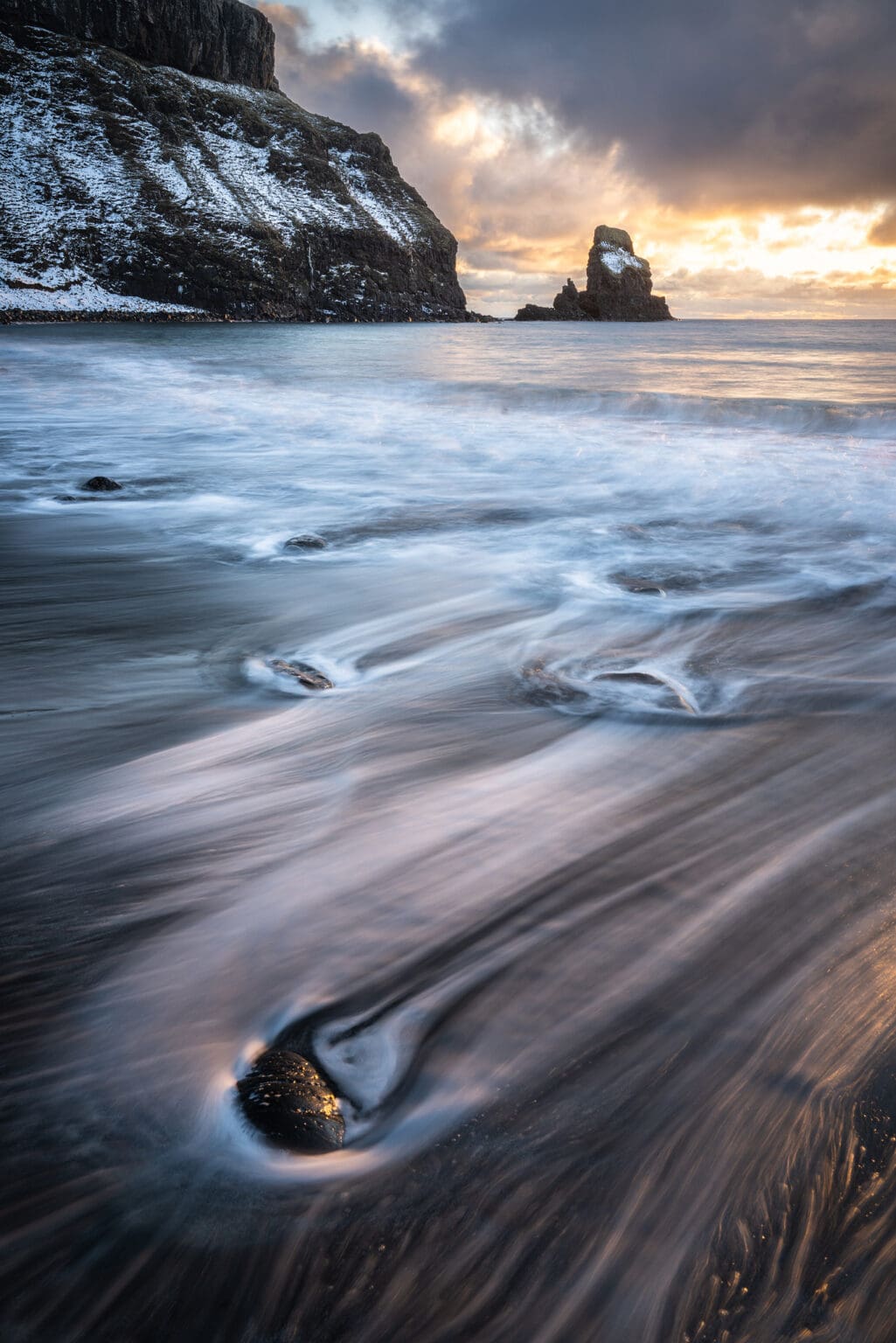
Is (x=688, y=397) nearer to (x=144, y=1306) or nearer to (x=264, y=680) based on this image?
(x=264, y=680)

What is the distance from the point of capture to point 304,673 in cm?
284

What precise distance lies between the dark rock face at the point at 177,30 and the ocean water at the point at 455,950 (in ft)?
401

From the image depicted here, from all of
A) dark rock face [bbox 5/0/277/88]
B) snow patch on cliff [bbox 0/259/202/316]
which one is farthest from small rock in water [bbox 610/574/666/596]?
dark rock face [bbox 5/0/277/88]

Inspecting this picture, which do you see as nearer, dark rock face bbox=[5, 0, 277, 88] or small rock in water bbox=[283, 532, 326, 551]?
small rock in water bbox=[283, 532, 326, 551]

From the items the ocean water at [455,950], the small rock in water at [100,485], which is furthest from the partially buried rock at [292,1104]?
the small rock in water at [100,485]

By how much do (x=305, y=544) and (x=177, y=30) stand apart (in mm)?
132045

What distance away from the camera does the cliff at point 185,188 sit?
7444cm

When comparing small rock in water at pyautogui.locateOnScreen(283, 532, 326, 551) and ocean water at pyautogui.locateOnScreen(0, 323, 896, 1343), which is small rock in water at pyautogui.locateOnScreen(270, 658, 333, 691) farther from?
small rock in water at pyautogui.locateOnScreen(283, 532, 326, 551)

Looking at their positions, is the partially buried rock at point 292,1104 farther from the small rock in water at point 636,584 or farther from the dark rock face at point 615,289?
the dark rock face at point 615,289

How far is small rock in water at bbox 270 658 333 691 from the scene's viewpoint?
9.03 ft

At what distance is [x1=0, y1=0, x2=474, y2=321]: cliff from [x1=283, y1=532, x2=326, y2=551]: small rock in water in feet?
220

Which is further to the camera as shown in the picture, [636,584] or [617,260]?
[617,260]

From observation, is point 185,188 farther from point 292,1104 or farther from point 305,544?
point 292,1104

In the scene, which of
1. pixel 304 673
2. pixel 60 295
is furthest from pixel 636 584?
pixel 60 295
